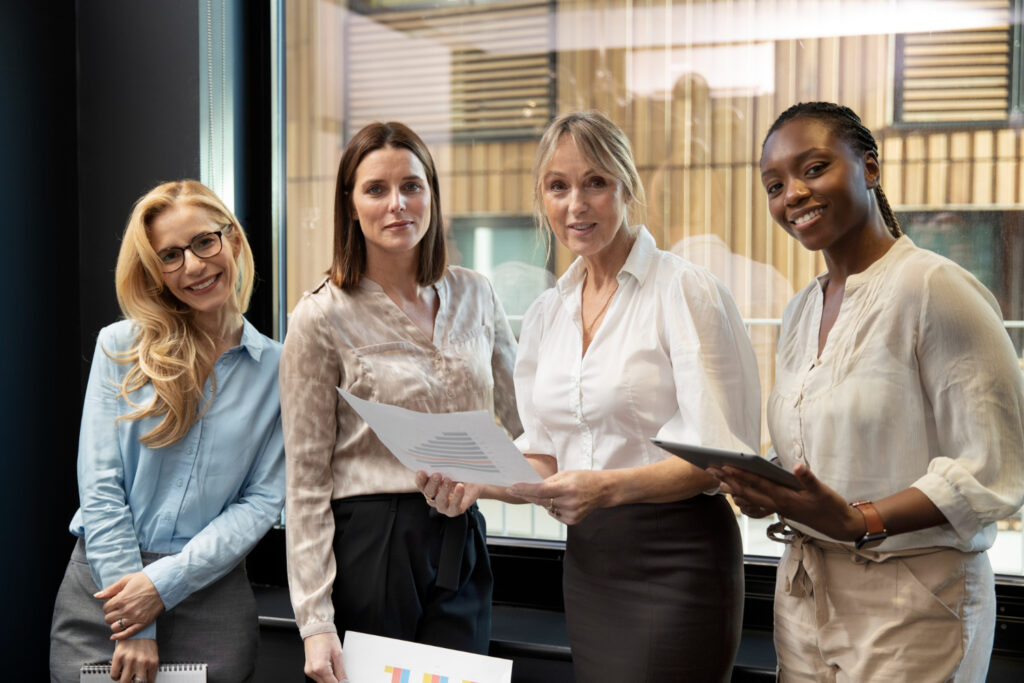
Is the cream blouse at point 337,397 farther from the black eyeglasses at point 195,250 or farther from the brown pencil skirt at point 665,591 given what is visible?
the brown pencil skirt at point 665,591

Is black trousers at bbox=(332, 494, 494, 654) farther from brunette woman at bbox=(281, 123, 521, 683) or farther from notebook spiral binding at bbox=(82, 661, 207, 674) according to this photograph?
notebook spiral binding at bbox=(82, 661, 207, 674)

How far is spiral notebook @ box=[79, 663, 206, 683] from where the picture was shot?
1814 millimetres

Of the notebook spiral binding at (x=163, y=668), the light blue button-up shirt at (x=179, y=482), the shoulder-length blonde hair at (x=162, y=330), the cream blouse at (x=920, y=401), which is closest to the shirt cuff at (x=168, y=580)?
the light blue button-up shirt at (x=179, y=482)

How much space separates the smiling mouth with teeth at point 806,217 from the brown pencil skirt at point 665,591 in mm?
499

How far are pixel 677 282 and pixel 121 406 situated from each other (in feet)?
3.91

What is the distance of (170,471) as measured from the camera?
6.21ft

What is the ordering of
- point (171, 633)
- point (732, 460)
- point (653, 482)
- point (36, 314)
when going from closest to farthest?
point (732, 460) < point (653, 482) < point (171, 633) < point (36, 314)

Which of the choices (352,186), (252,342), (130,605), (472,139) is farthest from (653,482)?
(472,139)

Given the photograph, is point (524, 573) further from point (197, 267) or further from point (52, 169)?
point (52, 169)

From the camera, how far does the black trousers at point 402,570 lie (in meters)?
1.74

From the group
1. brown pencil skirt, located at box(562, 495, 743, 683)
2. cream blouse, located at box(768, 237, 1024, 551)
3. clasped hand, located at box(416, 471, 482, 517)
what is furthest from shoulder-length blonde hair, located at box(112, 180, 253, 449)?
cream blouse, located at box(768, 237, 1024, 551)

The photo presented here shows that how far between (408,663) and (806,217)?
1.06m

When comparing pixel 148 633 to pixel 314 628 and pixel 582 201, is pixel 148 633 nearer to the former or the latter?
pixel 314 628

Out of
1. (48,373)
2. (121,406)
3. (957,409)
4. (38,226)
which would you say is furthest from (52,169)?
(957,409)
